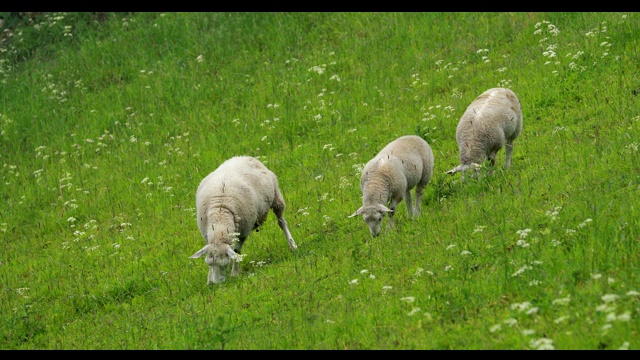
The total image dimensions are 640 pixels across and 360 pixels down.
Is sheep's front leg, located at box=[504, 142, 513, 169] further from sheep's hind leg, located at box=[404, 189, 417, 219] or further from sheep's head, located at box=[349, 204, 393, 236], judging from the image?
sheep's head, located at box=[349, 204, 393, 236]

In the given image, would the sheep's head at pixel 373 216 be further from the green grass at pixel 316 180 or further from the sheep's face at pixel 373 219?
the green grass at pixel 316 180

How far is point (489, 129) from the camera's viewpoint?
13312 mm

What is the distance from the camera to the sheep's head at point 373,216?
11.9 metres

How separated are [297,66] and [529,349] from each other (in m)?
14.7

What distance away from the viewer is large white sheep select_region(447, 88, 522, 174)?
1326cm

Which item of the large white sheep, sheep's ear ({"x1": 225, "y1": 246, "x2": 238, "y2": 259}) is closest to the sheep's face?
the large white sheep

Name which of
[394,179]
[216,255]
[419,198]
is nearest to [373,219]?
[394,179]

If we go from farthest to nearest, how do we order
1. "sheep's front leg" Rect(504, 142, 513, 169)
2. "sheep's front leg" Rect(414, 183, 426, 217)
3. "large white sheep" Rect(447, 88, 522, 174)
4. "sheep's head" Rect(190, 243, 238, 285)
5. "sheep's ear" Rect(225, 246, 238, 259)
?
"sheep's front leg" Rect(504, 142, 513, 169) < "large white sheep" Rect(447, 88, 522, 174) < "sheep's front leg" Rect(414, 183, 426, 217) < "sheep's head" Rect(190, 243, 238, 285) < "sheep's ear" Rect(225, 246, 238, 259)

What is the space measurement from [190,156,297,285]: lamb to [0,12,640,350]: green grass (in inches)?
15.5

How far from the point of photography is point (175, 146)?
63.1 ft

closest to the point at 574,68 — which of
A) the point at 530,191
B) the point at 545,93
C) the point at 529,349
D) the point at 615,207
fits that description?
the point at 545,93

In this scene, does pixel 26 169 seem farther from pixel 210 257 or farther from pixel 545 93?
pixel 545 93

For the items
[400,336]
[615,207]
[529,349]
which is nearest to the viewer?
[529,349]

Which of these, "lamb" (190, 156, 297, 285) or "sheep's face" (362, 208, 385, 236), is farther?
"sheep's face" (362, 208, 385, 236)
